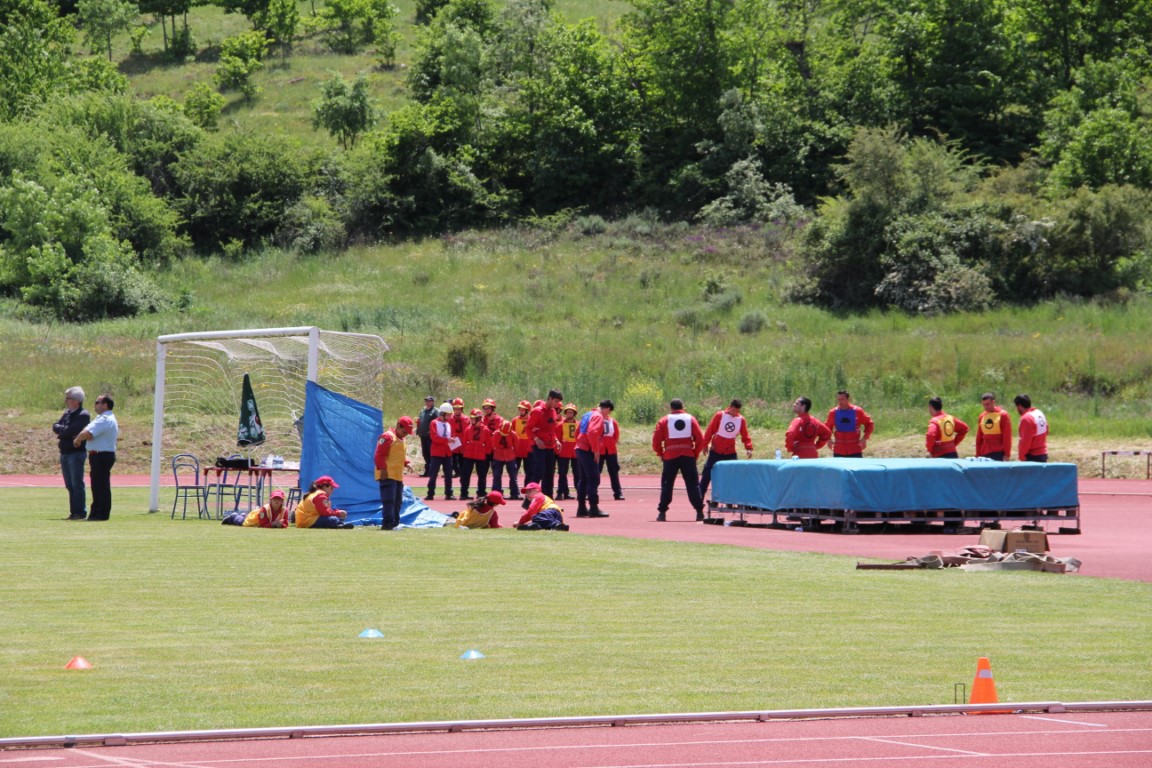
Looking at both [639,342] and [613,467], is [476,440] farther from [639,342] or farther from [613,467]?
[639,342]

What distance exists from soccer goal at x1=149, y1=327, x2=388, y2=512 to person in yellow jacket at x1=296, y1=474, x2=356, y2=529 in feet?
5.81

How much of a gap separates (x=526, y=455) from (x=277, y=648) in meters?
17.7

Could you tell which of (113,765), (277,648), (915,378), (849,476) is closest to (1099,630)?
(277,648)

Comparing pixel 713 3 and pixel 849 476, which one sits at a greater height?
pixel 713 3

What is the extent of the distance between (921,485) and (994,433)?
322 centimetres

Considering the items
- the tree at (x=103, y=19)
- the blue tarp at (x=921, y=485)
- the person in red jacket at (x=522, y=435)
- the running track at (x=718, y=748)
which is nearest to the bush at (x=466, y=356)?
the person in red jacket at (x=522, y=435)

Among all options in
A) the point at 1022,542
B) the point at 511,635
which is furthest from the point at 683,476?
the point at 511,635

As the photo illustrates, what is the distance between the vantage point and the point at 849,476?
20156mm

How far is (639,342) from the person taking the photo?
1984 inches

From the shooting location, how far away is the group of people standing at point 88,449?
20891 mm

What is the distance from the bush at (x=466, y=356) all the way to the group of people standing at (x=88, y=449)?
25848mm

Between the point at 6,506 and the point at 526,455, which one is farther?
the point at 526,455

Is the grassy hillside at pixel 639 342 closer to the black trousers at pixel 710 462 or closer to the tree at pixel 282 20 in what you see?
the black trousers at pixel 710 462

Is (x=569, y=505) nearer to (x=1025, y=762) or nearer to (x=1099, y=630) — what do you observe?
(x=1099, y=630)
